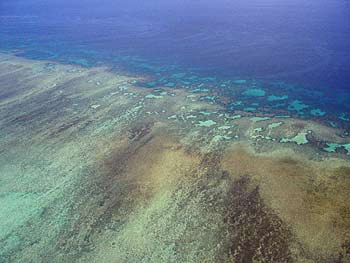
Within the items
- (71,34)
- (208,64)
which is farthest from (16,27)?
(208,64)

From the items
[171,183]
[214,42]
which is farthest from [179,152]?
[214,42]

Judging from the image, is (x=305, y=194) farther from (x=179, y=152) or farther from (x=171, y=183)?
(x=179, y=152)

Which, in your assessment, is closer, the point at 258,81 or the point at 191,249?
the point at 191,249

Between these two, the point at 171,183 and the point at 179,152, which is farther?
the point at 179,152

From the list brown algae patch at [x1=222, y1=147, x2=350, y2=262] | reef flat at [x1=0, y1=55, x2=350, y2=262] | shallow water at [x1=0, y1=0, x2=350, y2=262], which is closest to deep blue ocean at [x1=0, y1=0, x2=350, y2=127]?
shallow water at [x1=0, y1=0, x2=350, y2=262]

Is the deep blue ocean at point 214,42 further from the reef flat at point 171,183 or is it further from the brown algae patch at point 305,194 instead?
the brown algae patch at point 305,194

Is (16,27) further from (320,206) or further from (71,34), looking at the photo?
(320,206)

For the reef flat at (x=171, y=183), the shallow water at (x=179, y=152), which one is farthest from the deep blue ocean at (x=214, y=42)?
the reef flat at (x=171, y=183)
